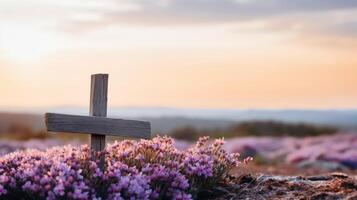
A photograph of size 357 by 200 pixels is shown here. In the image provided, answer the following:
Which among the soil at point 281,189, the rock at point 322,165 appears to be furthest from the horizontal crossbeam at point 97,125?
the rock at point 322,165

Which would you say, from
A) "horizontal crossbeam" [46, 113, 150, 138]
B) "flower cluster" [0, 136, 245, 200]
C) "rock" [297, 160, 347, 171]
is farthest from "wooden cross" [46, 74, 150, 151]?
"rock" [297, 160, 347, 171]

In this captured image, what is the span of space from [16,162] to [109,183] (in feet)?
3.30

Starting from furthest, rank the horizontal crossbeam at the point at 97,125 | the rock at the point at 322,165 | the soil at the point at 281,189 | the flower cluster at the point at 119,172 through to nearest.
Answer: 1. the rock at the point at 322,165
2. the horizontal crossbeam at the point at 97,125
3. the soil at the point at 281,189
4. the flower cluster at the point at 119,172

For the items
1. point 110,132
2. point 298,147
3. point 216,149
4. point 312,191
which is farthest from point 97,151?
point 298,147

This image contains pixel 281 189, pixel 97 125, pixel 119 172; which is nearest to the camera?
pixel 119 172

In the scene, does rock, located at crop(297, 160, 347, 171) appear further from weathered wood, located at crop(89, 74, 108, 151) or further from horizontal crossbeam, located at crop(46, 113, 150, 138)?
weathered wood, located at crop(89, 74, 108, 151)

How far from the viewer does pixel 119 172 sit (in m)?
6.80

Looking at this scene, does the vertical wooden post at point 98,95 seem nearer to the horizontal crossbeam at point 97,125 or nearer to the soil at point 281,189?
the horizontal crossbeam at point 97,125

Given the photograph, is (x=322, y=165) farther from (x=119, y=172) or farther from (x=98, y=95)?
(x=119, y=172)

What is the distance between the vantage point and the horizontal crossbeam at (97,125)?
737 centimetres

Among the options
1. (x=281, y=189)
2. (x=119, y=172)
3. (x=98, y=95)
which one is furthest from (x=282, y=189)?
(x=98, y=95)

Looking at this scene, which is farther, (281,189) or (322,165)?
(322,165)

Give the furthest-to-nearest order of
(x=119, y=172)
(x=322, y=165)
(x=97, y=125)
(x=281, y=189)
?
(x=322, y=165) → (x=281, y=189) → (x=97, y=125) → (x=119, y=172)

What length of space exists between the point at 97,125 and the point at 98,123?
0.07ft
